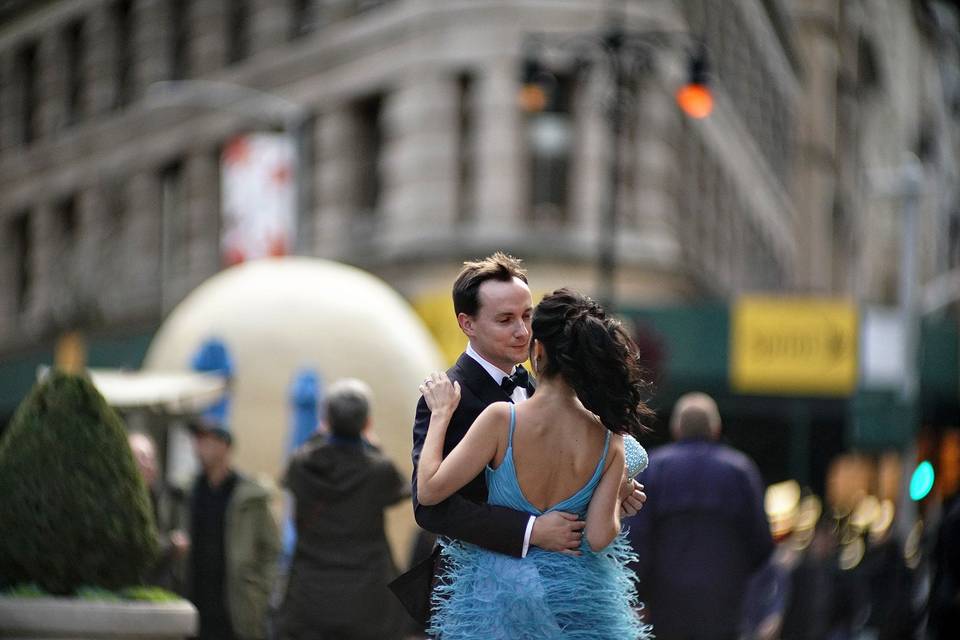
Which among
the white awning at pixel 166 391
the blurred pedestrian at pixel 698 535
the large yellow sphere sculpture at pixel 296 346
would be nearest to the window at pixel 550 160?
the large yellow sphere sculpture at pixel 296 346

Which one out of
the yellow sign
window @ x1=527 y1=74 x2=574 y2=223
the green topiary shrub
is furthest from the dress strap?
the yellow sign

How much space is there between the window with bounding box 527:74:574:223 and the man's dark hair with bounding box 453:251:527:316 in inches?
1140

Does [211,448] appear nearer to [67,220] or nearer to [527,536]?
[527,536]

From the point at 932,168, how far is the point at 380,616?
75.0m

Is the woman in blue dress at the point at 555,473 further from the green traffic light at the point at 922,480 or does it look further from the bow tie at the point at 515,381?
the green traffic light at the point at 922,480

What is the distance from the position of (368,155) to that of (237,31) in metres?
5.53

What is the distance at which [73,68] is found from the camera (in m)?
41.5

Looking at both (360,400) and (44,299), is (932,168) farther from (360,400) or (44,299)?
(360,400)

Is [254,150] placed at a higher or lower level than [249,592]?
higher

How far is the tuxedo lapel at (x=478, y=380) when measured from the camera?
5.59 meters

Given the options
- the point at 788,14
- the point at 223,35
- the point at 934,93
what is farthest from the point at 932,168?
the point at 223,35

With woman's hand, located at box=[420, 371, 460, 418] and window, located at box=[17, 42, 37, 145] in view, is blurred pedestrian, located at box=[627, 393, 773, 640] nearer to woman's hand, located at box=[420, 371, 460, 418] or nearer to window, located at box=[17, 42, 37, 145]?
woman's hand, located at box=[420, 371, 460, 418]

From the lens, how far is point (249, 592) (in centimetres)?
965

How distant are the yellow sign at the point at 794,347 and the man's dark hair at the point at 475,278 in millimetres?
29424
